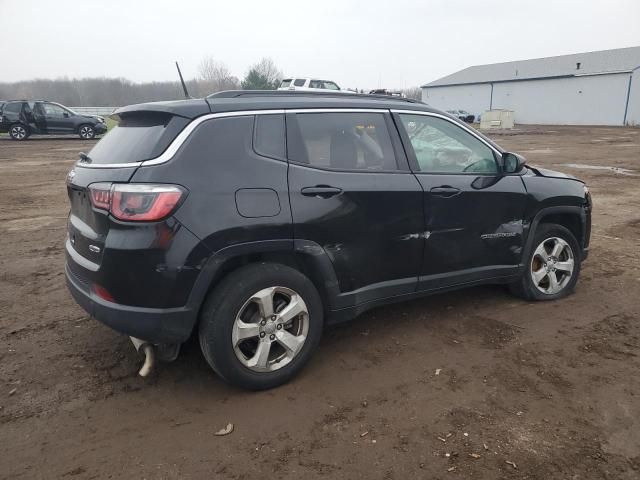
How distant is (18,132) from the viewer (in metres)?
23.0

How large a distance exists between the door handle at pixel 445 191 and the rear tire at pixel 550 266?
1.09m

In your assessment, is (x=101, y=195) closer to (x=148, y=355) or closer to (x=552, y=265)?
(x=148, y=355)

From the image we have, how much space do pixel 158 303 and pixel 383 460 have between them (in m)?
1.48

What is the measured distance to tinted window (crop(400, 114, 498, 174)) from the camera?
3.78m

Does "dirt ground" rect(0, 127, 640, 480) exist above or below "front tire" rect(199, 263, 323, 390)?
below

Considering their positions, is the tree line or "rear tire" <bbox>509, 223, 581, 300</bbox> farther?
the tree line

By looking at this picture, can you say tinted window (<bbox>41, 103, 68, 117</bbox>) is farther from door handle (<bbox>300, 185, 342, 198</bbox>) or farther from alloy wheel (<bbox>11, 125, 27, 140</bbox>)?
door handle (<bbox>300, 185, 342, 198</bbox>)

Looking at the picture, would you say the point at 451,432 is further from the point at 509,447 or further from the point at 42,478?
the point at 42,478

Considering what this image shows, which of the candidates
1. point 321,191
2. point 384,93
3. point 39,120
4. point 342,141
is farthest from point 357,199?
point 39,120

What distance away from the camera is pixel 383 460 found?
2561 mm

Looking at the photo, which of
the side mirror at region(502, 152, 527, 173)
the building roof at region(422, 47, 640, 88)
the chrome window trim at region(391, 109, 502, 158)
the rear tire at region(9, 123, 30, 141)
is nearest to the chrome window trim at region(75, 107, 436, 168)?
the chrome window trim at region(391, 109, 502, 158)

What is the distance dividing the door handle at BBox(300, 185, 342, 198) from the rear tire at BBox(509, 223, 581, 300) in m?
2.07

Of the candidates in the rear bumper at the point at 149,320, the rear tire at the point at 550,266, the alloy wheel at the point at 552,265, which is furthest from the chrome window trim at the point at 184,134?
the alloy wheel at the point at 552,265

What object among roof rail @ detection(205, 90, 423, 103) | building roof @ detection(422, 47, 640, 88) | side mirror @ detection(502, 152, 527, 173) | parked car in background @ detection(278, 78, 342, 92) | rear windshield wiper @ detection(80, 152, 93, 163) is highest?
building roof @ detection(422, 47, 640, 88)
